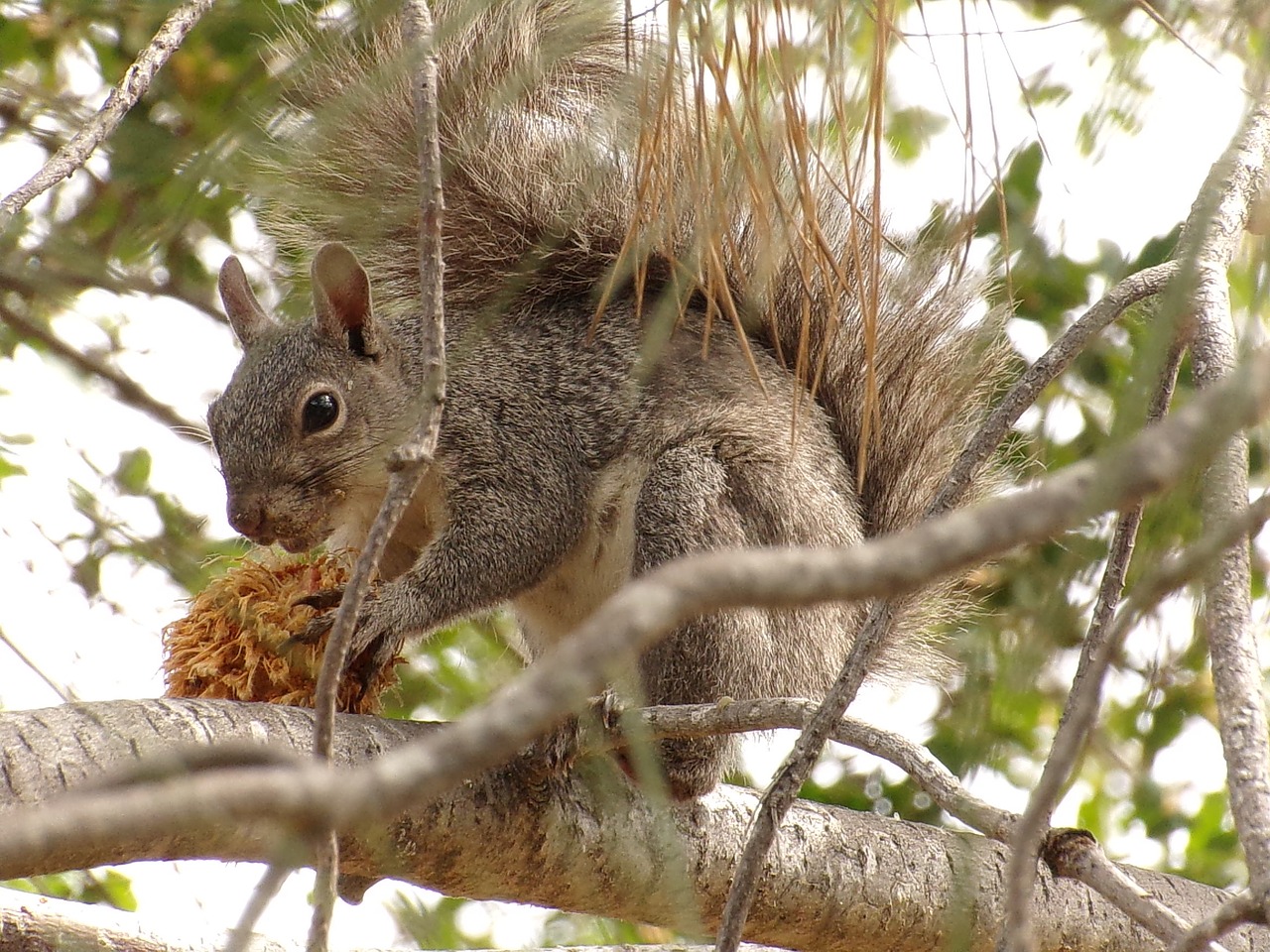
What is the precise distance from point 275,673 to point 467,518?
1.35 ft

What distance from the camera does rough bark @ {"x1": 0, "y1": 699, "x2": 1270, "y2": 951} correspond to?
1037mm

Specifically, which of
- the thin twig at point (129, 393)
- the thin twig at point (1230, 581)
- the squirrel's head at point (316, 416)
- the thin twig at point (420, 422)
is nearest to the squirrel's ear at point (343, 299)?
the squirrel's head at point (316, 416)

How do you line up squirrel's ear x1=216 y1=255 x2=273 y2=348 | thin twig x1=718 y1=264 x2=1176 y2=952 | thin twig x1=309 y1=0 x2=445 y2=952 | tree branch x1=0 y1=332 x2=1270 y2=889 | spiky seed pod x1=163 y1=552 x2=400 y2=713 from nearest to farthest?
tree branch x1=0 y1=332 x2=1270 y2=889 → thin twig x1=309 y1=0 x2=445 y2=952 → thin twig x1=718 y1=264 x2=1176 y2=952 → spiky seed pod x1=163 y1=552 x2=400 y2=713 → squirrel's ear x1=216 y1=255 x2=273 y2=348

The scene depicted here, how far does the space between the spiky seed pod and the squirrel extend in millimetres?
146

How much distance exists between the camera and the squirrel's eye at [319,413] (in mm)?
1641

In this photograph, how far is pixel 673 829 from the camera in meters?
A: 1.34

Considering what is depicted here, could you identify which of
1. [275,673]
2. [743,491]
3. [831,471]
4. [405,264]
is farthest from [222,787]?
[405,264]

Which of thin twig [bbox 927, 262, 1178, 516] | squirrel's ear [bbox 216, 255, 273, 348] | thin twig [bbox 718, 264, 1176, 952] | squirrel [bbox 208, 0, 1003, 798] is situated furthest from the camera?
squirrel's ear [bbox 216, 255, 273, 348]

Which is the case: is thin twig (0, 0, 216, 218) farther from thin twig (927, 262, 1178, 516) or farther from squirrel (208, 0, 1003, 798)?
thin twig (927, 262, 1178, 516)

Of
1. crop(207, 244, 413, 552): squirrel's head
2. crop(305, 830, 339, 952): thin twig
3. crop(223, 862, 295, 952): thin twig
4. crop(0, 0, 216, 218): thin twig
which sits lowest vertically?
crop(223, 862, 295, 952): thin twig

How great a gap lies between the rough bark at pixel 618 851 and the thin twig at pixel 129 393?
834mm

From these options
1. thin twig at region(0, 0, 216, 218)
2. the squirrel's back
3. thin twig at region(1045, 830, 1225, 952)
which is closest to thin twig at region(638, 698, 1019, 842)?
thin twig at region(1045, 830, 1225, 952)

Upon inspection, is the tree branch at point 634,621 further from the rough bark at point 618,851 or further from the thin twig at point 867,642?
the rough bark at point 618,851

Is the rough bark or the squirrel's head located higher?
the squirrel's head
